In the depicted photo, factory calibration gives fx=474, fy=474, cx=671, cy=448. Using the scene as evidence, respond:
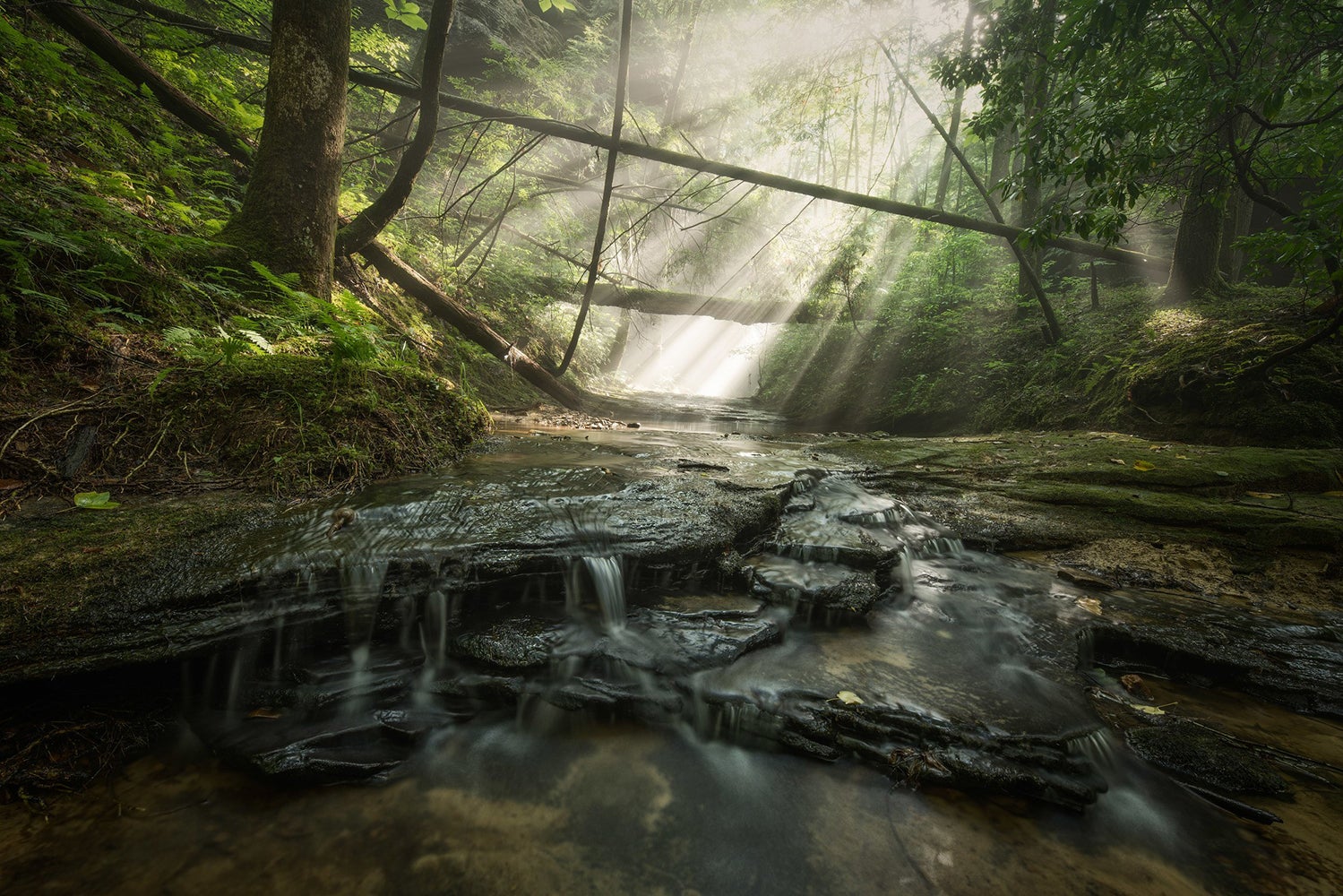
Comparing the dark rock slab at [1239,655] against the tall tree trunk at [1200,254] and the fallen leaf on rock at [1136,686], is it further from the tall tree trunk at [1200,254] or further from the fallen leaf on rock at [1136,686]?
the tall tree trunk at [1200,254]

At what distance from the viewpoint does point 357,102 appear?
8180 millimetres

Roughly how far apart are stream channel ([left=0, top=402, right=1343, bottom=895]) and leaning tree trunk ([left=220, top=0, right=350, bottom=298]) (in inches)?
100

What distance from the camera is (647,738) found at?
206 centimetres

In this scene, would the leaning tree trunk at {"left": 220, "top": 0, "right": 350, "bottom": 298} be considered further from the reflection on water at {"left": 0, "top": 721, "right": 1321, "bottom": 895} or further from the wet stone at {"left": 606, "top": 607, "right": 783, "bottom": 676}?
the wet stone at {"left": 606, "top": 607, "right": 783, "bottom": 676}

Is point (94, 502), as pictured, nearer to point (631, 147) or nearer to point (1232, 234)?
point (631, 147)

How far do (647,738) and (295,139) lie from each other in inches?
198

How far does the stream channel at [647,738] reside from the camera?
4.91 feet

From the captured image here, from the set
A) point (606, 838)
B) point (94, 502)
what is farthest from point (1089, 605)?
point (94, 502)

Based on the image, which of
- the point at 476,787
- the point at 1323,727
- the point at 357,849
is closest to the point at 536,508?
the point at 476,787

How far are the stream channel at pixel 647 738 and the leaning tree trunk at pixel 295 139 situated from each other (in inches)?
100

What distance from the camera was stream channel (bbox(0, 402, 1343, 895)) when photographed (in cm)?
150

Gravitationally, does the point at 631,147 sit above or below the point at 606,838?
above

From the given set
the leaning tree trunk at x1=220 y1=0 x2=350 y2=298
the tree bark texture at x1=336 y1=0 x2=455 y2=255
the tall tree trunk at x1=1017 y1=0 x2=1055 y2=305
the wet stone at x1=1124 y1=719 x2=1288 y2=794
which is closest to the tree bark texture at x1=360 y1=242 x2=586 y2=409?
the tree bark texture at x1=336 y1=0 x2=455 y2=255

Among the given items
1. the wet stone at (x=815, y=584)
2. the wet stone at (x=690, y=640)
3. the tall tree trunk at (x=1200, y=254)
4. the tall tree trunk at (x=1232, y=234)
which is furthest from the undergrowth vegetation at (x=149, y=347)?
the tall tree trunk at (x=1232, y=234)
